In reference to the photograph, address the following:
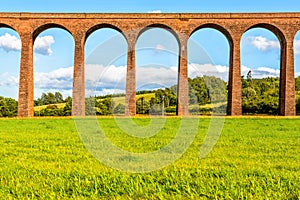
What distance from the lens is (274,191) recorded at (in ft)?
15.4

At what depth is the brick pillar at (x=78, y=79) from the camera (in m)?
32.1

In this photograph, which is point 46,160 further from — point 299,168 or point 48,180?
point 299,168

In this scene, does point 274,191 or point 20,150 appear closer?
point 274,191

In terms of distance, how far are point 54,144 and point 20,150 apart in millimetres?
1228

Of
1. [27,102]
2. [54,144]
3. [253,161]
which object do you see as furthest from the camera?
[27,102]

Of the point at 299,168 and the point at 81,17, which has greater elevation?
Answer: the point at 81,17

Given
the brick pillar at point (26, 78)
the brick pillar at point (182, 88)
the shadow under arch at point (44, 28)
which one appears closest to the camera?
the brick pillar at point (182, 88)

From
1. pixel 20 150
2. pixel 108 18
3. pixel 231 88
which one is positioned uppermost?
pixel 108 18

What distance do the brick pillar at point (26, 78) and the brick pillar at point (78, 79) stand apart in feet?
12.4

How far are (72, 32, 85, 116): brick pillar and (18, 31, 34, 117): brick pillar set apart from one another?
3770mm

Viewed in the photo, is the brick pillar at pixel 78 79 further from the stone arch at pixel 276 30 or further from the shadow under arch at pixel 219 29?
the stone arch at pixel 276 30

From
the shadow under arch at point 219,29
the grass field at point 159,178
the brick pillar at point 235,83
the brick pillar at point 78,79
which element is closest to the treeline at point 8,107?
the brick pillar at point 78,79

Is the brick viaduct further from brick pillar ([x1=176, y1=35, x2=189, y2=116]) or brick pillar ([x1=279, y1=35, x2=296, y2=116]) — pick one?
brick pillar ([x1=176, y1=35, x2=189, y2=116])

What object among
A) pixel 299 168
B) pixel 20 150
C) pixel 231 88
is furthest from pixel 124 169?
pixel 231 88
